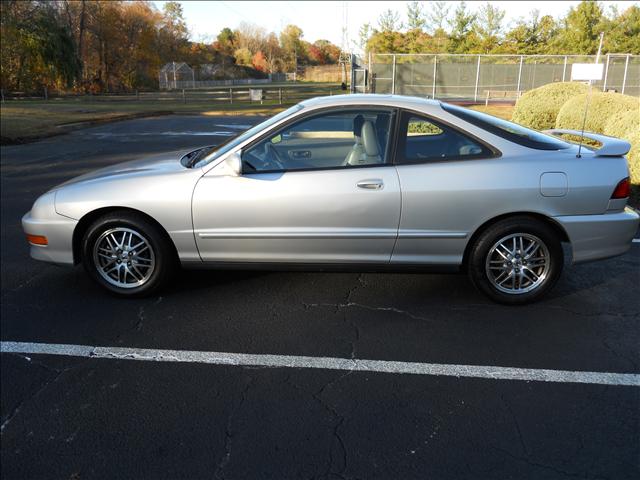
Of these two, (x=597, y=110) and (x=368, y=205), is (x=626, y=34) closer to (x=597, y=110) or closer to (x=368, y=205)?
(x=597, y=110)

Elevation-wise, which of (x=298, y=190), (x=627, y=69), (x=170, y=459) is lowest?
(x=170, y=459)

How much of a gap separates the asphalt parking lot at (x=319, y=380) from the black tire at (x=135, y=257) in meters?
0.13

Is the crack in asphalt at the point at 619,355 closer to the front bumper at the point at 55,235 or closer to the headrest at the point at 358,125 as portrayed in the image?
the headrest at the point at 358,125

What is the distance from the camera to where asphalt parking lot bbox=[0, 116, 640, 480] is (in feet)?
7.97

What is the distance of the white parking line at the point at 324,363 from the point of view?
3.12 metres

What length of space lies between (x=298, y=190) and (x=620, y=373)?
2.45 metres

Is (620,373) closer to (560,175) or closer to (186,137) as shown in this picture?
(560,175)

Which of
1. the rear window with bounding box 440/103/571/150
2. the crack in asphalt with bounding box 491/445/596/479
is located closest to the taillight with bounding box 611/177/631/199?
the rear window with bounding box 440/103/571/150

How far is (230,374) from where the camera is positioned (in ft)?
10.3

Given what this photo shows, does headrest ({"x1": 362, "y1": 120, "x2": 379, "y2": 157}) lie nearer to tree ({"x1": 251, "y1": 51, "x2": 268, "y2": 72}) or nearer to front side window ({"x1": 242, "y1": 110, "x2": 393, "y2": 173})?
front side window ({"x1": 242, "y1": 110, "x2": 393, "y2": 173})

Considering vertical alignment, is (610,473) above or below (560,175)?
below

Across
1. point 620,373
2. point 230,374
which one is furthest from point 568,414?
point 230,374

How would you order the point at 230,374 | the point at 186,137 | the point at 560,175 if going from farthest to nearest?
the point at 186,137
the point at 560,175
the point at 230,374

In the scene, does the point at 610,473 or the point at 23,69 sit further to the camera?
the point at 23,69
